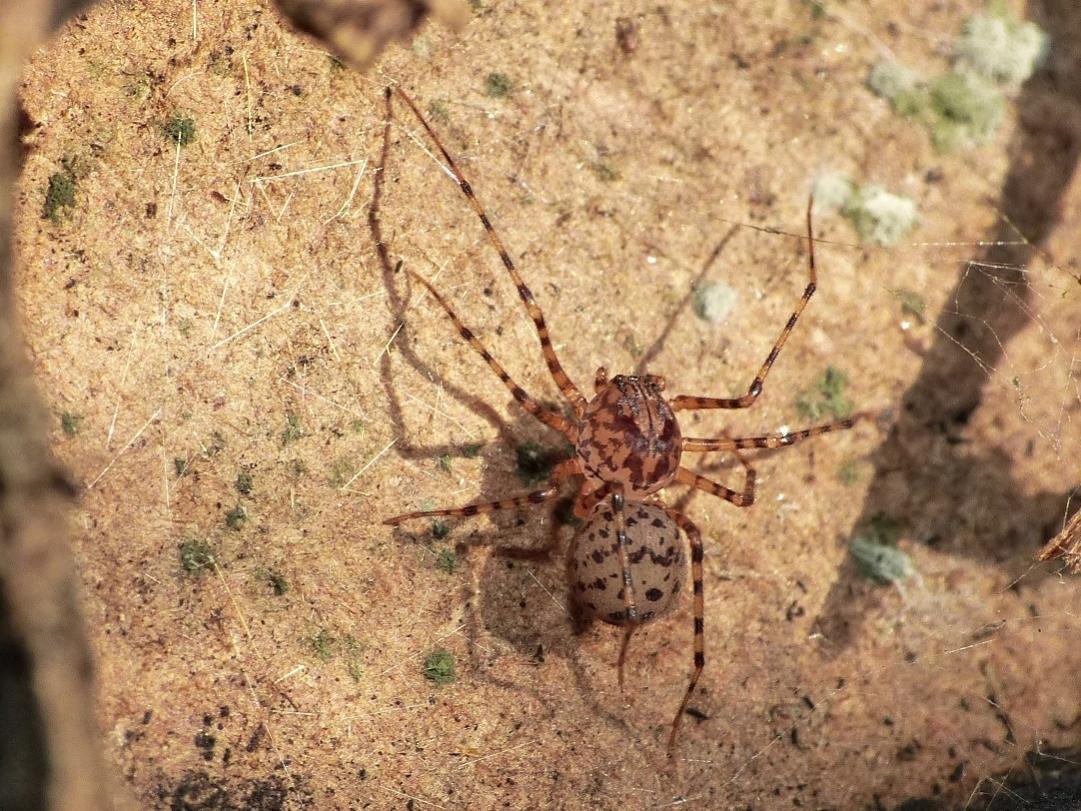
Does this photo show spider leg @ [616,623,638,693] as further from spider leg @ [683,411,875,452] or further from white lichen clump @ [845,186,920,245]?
white lichen clump @ [845,186,920,245]

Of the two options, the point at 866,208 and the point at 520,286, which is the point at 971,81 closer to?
the point at 866,208

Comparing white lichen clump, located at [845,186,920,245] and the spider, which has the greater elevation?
white lichen clump, located at [845,186,920,245]

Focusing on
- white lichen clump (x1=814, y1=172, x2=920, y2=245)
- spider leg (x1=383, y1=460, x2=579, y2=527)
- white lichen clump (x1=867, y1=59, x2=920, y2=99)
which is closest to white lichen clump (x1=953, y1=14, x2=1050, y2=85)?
white lichen clump (x1=867, y1=59, x2=920, y2=99)

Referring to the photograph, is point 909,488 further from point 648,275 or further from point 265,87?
point 265,87

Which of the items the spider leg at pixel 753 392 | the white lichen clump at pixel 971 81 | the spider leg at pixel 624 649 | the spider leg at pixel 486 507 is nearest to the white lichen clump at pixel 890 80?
the white lichen clump at pixel 971 81

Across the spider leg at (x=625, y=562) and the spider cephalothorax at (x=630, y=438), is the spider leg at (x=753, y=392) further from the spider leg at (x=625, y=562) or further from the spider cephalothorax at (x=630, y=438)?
the spider leg at (x=625, y=562)
